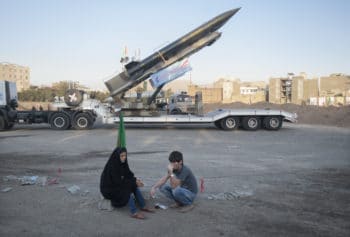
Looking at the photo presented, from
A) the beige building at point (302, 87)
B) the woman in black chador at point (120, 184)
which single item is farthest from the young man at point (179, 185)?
the beige building at point (302, 87)

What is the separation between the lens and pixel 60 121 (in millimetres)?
20234

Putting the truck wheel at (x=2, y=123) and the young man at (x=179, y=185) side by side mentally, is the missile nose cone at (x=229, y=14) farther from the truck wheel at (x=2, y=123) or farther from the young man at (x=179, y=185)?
the young man at (x=179, y=185)

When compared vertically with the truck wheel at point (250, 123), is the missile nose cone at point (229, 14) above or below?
above

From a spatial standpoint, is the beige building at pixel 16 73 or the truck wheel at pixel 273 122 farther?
the beige building at pixel 16 73

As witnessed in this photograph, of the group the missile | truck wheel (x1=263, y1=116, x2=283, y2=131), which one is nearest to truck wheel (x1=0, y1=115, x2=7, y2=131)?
the missile

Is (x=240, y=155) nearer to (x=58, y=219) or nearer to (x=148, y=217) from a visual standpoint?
(x=148, y=217)

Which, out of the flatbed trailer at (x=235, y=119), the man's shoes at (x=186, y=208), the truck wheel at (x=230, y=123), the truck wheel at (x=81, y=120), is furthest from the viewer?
the truck wheel at (x=81, y=120)

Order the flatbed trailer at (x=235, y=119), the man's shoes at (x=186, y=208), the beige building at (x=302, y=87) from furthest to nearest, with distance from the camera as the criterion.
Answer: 1. the beige building at (x=302, y=87)
2. the flatbed trailer at (x=235, y=119)
3. the man's shoes at (x=186, y=208)

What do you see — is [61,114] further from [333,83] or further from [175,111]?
[333,83]

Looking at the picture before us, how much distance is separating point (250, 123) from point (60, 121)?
10.9 meters

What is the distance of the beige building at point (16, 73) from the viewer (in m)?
103

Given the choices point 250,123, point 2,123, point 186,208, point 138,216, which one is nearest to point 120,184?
point 138,216

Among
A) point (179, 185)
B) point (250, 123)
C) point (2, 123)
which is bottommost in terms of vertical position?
point (179, 185)

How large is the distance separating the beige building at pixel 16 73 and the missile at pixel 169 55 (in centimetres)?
9038
